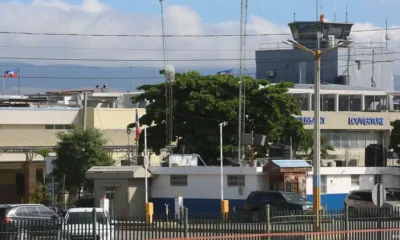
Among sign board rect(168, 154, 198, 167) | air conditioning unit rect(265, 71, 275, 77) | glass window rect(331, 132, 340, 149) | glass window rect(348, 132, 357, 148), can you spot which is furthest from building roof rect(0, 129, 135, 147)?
air conditioning unit rect(265, 71, 275, 77)

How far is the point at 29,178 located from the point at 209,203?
24800mm

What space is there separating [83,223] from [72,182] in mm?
41898

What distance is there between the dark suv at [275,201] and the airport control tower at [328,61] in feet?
227

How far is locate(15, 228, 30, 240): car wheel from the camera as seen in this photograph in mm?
23047

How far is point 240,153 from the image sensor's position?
5619 centimetres

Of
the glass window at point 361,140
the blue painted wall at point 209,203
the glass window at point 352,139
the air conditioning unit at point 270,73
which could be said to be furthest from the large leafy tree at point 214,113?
the air conditioning unit at point 270,73

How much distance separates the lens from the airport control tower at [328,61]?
115562mm

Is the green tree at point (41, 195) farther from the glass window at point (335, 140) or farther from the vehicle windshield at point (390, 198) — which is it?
the glass window at point (335, 140)

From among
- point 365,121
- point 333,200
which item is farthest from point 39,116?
point 333,200

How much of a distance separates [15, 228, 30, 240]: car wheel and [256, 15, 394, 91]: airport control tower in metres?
92.1

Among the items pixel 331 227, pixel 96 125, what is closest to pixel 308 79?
pixel 96 125

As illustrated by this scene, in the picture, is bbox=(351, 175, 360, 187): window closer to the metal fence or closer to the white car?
the metal fence

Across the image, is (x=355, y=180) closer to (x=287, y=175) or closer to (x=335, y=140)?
(x=287, y=175)

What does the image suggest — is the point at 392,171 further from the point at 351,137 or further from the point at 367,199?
the point at 351,137
